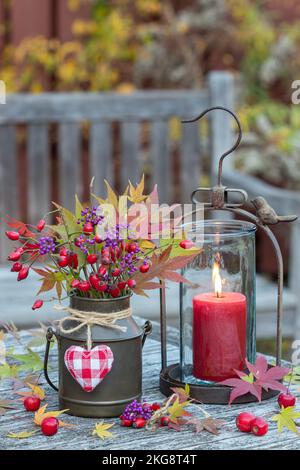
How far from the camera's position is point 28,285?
3.00m

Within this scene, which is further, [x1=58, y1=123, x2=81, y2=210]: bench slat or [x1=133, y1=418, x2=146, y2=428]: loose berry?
[x1=58, y1=123, x2=81, y2=210]: bench slat

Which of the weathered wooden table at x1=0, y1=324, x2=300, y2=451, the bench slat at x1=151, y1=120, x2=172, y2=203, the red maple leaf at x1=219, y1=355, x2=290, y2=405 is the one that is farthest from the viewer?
the bench slat at x1=151, y1=120, x2=172, y2=203

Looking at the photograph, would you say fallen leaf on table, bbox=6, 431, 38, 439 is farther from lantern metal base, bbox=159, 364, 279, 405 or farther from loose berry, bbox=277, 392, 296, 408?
loose berry, bbox=277, 392, 296, 408

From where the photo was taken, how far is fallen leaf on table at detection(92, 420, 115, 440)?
110cm

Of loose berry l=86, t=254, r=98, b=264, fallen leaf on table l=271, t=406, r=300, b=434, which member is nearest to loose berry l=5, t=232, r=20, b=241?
loose berry l=86, t=254, r=98, b=264

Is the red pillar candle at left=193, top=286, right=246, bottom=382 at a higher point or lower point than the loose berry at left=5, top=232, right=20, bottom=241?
lower

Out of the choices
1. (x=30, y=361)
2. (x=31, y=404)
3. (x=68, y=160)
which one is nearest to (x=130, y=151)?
(x=68, y=160)

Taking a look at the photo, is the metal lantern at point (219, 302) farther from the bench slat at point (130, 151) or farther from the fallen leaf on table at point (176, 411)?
the bench slat at point (130, 151)

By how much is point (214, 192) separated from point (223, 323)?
199mm

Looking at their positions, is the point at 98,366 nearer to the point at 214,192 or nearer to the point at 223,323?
the point at 223,323

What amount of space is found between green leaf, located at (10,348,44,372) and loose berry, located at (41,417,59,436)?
0.94 ft

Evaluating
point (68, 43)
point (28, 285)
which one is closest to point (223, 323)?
point (28, 285)

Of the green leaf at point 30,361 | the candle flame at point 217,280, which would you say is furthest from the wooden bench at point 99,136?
the candle flame at point 217,280

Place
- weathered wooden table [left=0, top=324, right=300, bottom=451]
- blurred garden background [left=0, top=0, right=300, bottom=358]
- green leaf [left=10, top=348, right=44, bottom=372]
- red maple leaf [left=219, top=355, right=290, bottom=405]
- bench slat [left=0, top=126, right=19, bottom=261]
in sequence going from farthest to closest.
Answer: blurred garden background [left=0, top=0, right=300, bottom=358] < bench slat [left=0, top=126, right=19, bottom=261] < green leaf [left=10, top=348, right=44, bottom=372] < red maple leaf [left=219, top=355, right=290, bottom=405] < weathered wooden table [left=0, top=324, right=300, bottom=451]
